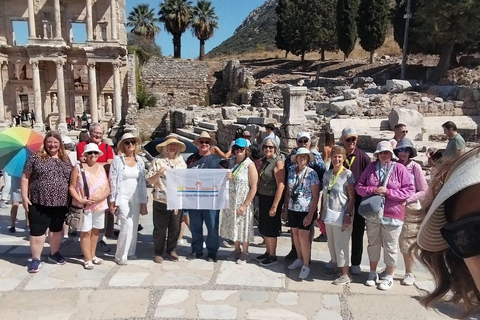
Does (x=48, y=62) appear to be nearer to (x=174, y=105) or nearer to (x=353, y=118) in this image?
(x=174, y=105)

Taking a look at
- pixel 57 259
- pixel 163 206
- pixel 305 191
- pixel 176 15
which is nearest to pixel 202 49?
pixel 176 15

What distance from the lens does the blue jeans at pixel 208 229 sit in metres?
5.97

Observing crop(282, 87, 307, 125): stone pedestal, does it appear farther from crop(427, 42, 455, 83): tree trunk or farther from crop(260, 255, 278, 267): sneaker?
crop(427, 42, 455, 83): tree trunk

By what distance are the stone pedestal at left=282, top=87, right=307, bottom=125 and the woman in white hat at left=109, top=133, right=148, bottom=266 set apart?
6.50 metres

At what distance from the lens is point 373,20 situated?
3731cm

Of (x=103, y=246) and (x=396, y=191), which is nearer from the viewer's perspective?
(x=396, y=191)

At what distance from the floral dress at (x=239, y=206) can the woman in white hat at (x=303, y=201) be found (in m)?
0.65

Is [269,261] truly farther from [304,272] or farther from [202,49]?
[202,49]

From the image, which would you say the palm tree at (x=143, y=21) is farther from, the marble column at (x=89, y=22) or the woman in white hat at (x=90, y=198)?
the woman in white hat at (x=90, y=198)

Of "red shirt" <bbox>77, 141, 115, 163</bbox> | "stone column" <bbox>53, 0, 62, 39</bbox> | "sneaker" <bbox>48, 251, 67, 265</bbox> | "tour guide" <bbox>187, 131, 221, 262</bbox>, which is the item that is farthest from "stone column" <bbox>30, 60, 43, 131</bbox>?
"tour guide" <bbox>187, 131, 221, 262</bbox>

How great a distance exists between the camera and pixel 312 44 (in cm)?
4353

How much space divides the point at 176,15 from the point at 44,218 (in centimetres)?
4490

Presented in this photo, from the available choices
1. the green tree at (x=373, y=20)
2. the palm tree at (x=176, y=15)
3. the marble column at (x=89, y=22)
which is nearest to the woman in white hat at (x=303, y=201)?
the marble column at (x=89, y=22)

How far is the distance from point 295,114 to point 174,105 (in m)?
30.3
